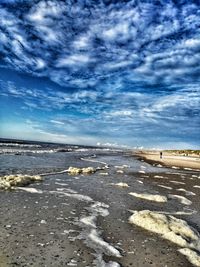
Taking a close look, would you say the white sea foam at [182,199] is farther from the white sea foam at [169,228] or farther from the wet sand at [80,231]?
the white sea foam at [169,228]

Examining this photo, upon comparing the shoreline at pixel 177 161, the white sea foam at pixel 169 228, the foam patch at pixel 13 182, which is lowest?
the white sea foam at pixel 169 228

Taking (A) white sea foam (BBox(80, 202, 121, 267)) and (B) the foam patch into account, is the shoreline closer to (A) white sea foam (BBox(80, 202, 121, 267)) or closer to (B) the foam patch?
(B) the foam patch

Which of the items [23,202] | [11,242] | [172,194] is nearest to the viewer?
[11,242]

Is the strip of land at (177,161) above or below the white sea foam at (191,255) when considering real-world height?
above

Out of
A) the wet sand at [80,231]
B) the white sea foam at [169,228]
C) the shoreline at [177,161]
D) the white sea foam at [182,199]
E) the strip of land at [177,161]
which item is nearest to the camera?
the wet sand at [80,231]

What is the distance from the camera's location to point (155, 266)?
6.80 metres

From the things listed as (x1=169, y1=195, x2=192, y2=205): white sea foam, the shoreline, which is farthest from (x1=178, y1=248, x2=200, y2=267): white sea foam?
the shoreline

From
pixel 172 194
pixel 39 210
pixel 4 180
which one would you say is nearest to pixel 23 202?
pixel 39 210

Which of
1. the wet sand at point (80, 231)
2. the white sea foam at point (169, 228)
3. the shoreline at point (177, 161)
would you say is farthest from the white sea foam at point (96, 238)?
the shoreline at point (177, 161)

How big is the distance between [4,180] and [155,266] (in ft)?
36.0

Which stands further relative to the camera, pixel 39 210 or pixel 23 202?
pixel 23 202

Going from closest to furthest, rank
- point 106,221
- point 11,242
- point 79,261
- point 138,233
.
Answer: point 79,261
point 11,242
point 138,233
point 106,221

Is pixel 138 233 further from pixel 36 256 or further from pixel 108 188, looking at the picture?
pixel 108 188

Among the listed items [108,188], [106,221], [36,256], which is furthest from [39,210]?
[108,188]
